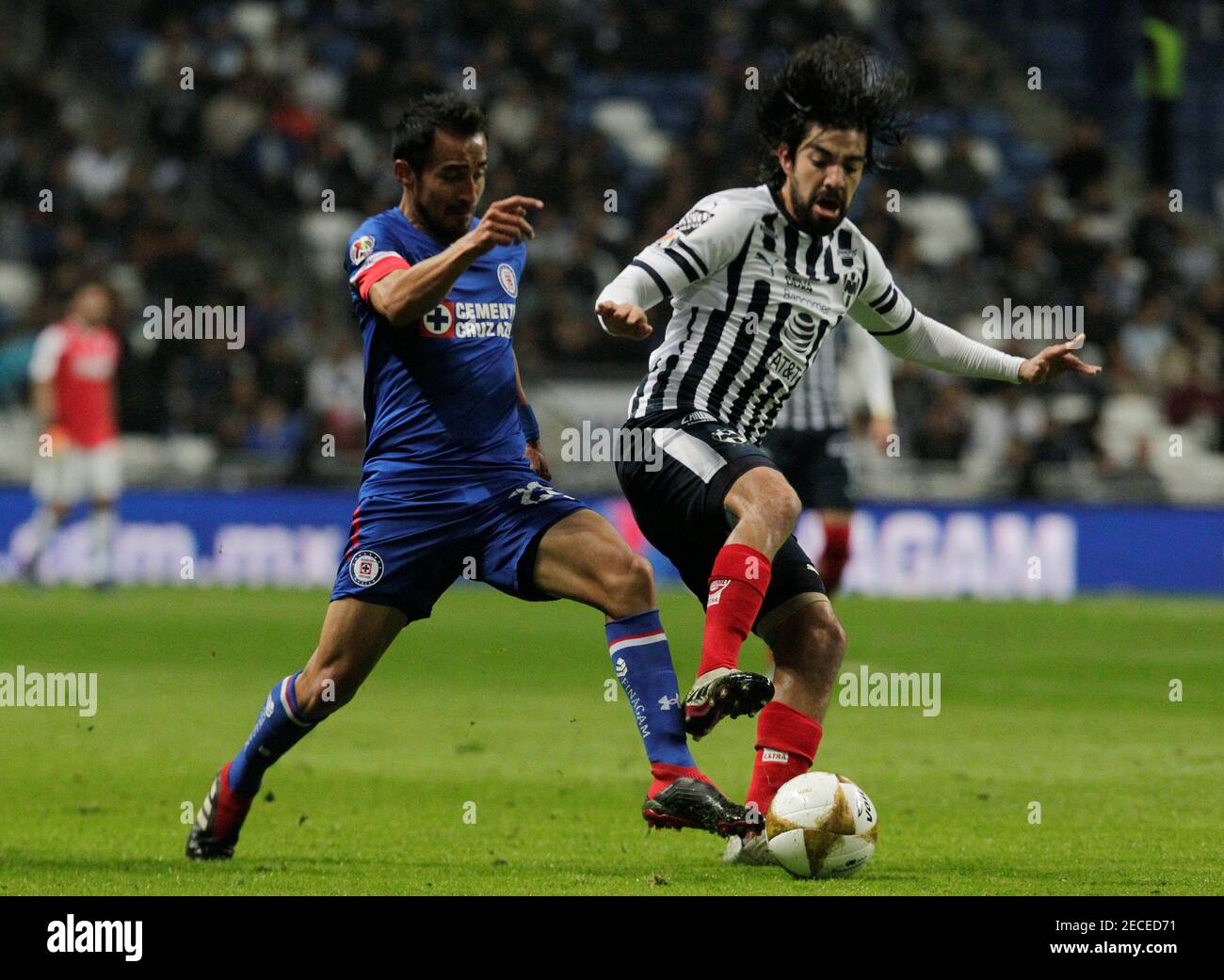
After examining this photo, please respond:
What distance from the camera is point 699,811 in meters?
5.59

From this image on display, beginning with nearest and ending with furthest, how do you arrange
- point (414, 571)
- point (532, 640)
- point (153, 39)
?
point (414, 571) → point (532, 640) → point (153, 39)

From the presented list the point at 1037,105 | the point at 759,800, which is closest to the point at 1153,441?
the point at 1037,105

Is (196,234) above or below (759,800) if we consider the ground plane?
above

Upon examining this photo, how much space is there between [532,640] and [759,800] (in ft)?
25.2

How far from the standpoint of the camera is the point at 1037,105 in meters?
25.2

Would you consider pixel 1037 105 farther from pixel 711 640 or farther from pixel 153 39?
pixel 711 640

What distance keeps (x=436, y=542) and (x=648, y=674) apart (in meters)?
0.81

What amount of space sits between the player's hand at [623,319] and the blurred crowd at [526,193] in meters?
13.1

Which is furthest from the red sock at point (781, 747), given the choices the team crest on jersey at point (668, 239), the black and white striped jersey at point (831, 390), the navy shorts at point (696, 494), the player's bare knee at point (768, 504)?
the black and white striped jersey at point (831, 390)

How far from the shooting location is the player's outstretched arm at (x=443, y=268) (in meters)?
5.52

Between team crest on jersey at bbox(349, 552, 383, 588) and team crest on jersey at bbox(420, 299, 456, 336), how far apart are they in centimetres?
72

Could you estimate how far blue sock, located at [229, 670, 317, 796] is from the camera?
247 inches

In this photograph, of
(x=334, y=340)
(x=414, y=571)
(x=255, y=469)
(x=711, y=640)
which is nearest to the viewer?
(x=711, y=640)

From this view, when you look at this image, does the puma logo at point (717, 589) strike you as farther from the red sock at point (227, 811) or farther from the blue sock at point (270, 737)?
the red sock at point (227, 811)
